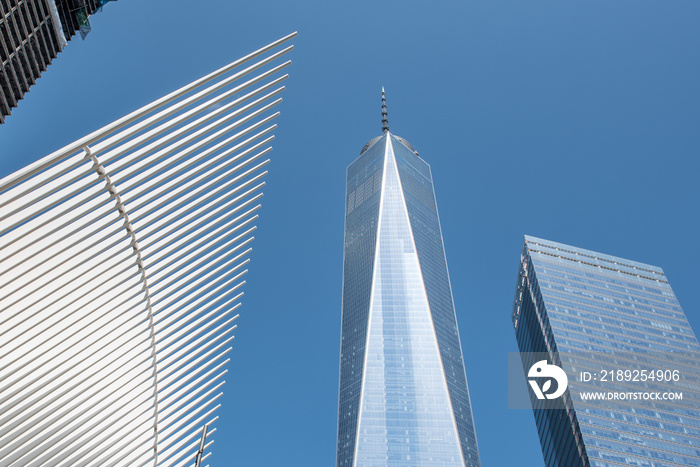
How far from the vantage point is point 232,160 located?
63.7 feet

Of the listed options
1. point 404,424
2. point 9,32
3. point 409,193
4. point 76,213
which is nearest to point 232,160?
point 76,213

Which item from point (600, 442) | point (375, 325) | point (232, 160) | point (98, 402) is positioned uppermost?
point (375, 325)

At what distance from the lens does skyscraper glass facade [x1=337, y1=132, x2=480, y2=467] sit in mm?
124500

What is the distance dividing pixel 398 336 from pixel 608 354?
47.0 m

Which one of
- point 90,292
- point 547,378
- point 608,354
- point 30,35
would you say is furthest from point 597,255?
point 90,292

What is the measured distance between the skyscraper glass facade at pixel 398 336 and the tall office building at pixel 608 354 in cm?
1800

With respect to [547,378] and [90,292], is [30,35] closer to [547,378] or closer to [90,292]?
[90,292]

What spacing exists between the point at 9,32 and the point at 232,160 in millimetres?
34300

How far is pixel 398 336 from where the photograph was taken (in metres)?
141

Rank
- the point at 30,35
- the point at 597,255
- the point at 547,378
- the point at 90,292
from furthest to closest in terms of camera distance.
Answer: the point at 597,255 → the point at 547,378 → the point at 30,35 → the point at 90,292

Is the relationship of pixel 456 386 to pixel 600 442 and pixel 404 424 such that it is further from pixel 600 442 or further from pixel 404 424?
pixel 600 442

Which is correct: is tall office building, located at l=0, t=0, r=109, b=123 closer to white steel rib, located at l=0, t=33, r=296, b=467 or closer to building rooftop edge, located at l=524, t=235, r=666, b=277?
white steel rib, located at l=0, t=33, r=296, b=467

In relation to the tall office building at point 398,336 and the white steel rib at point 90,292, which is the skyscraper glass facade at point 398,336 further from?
the white steel rib at point 90,292

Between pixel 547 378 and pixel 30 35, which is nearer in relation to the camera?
pixel 30 35
